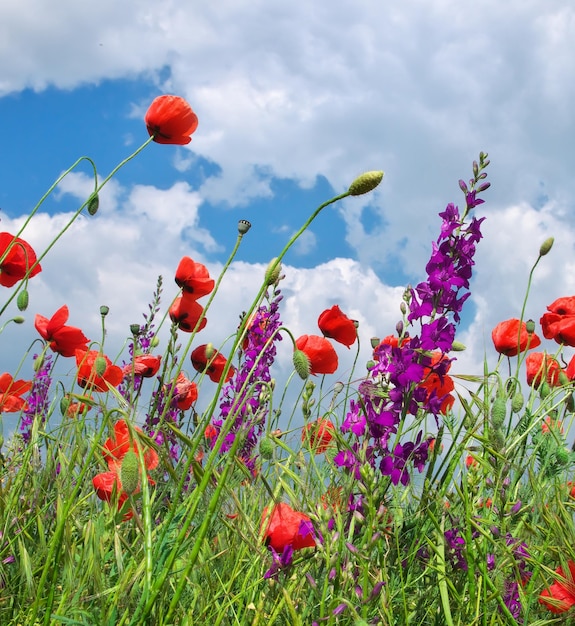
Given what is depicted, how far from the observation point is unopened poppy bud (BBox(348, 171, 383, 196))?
3.60 feet

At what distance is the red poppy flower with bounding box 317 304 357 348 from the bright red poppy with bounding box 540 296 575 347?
0.89m

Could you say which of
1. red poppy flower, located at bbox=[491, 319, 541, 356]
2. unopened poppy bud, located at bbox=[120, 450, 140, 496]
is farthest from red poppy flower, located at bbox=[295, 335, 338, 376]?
unopened poppy bud, located at bbox=[120, 450, 140, 496]

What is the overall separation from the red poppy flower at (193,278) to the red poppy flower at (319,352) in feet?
1.45

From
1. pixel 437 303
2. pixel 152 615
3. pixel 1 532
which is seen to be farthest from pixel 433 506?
pixel 1 532

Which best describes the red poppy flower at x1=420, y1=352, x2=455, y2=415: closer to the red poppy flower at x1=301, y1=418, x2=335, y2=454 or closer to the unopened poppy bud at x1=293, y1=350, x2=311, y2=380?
the red poppy flower at x1=301, y1=418, x2=335, y2=454

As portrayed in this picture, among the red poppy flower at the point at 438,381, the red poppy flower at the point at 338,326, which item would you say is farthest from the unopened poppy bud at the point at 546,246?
the red poppy flower at the point at 338,326

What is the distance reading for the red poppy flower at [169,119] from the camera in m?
2.60

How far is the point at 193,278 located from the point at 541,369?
1449mm

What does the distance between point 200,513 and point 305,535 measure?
0.43 meters

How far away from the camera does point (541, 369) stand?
117 inches

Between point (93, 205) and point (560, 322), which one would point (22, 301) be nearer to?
point (93, 205)

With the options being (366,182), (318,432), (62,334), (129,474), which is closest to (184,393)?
(318,432)

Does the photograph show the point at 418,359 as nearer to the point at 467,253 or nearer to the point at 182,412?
the point at 467,253

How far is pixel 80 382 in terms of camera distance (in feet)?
8.80
